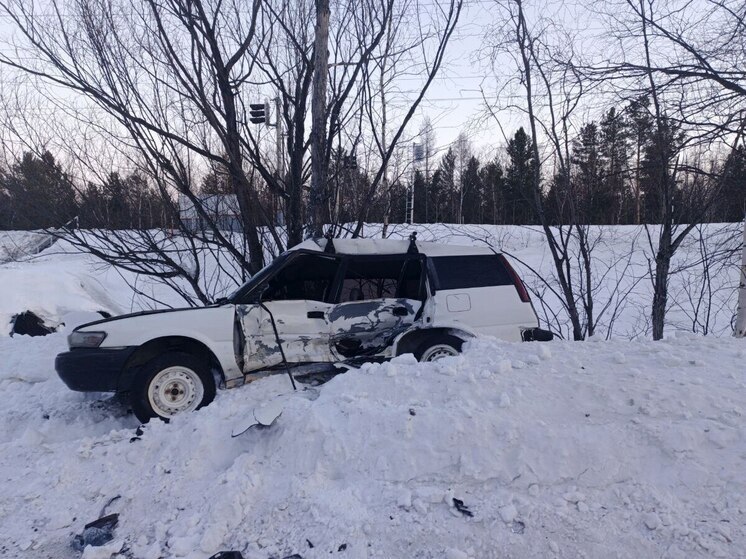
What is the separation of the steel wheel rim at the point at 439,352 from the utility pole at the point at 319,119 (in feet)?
10.7

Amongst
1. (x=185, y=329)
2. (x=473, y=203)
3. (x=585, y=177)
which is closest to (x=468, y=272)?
(x=185, y=329)

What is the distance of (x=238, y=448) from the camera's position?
380 centimetres

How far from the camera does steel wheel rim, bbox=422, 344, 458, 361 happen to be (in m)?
5.64

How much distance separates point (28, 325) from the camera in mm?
11680

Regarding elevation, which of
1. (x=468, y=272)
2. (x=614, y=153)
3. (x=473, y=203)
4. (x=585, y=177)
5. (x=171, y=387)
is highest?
(x=473, y=203)

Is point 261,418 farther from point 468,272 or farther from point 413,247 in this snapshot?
point 468,272

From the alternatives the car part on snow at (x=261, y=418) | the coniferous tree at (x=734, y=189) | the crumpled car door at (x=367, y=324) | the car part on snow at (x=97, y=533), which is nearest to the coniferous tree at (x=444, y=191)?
the coniferous tree at (x=734, y=189)

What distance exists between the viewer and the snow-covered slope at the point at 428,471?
2812mm

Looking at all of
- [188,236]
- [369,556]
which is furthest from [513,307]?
[188,236]

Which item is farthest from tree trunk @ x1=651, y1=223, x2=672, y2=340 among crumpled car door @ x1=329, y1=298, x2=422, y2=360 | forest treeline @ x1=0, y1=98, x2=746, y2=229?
crumpled car door @ x1=329, y1=298, x2=422, y2=360

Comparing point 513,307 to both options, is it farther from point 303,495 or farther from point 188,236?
point 188,236

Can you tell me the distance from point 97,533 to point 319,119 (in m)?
6.65

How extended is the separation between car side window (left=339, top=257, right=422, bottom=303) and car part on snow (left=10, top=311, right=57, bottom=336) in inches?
375

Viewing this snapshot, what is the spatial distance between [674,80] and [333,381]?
6.50 m
